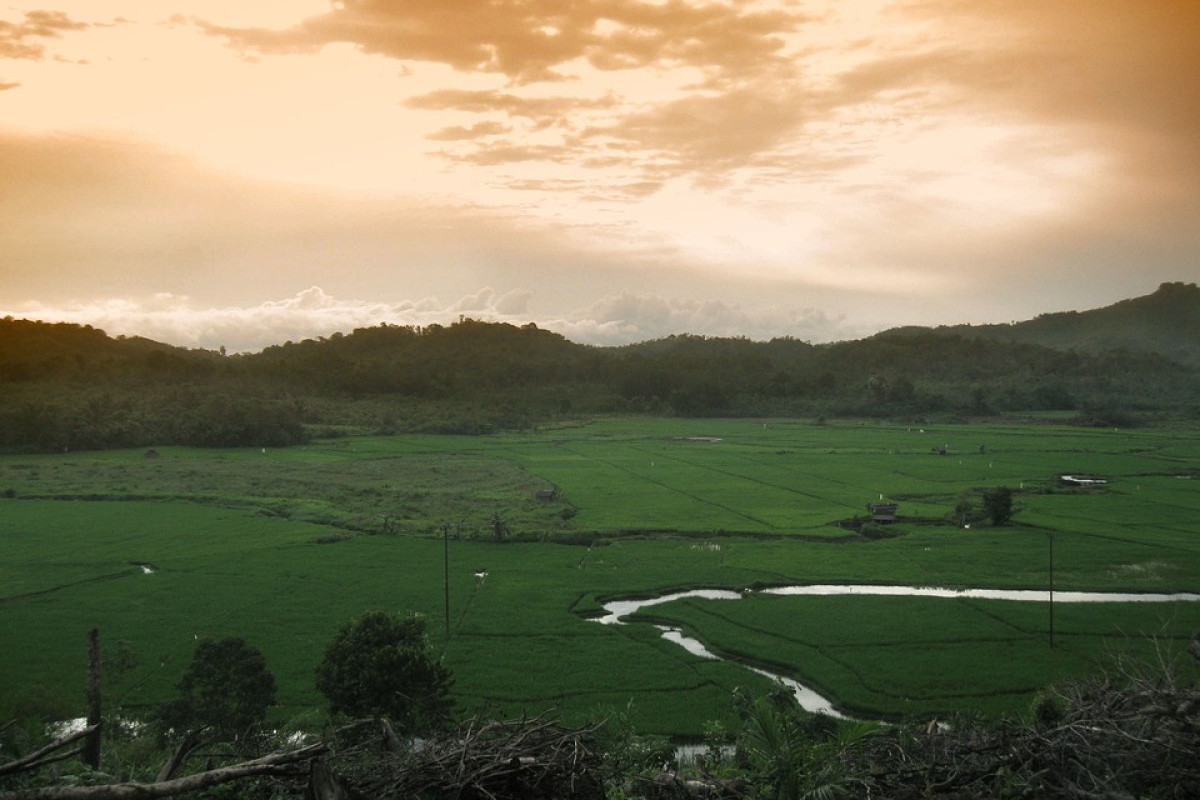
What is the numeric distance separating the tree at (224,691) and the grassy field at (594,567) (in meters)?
1.74

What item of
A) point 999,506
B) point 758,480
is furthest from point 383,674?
point 758,480

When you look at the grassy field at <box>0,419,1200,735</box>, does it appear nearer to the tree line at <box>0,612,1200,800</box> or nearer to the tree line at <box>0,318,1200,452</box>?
the tree line at <box>0,612,1200,800</box>

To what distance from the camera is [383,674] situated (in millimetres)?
17969

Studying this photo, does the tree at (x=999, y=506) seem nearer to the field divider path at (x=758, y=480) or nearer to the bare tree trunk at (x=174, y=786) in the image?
the field divider path at (x=758, y=480)

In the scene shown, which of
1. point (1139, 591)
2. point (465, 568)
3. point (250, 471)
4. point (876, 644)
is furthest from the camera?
point (250, 471)

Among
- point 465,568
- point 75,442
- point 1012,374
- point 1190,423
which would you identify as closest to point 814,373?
point 1012,374

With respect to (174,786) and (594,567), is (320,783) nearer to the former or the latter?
(174,786)

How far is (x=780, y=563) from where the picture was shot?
3534 cm

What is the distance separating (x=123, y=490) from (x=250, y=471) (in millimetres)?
10318

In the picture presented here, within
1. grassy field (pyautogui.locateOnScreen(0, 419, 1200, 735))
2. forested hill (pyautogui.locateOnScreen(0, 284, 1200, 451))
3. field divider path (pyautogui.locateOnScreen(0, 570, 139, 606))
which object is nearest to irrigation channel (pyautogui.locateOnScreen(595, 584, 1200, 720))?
grassy field (pyautogui.locateOnScreen(0, 419, 1200, 735))

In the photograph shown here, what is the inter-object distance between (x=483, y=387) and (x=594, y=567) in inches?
4104

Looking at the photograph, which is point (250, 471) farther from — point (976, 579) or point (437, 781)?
point (437, 781)

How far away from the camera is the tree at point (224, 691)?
18188 millimetres

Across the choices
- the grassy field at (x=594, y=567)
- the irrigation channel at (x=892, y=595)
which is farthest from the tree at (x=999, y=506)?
the irrigation channel at (x=892, y=595)
